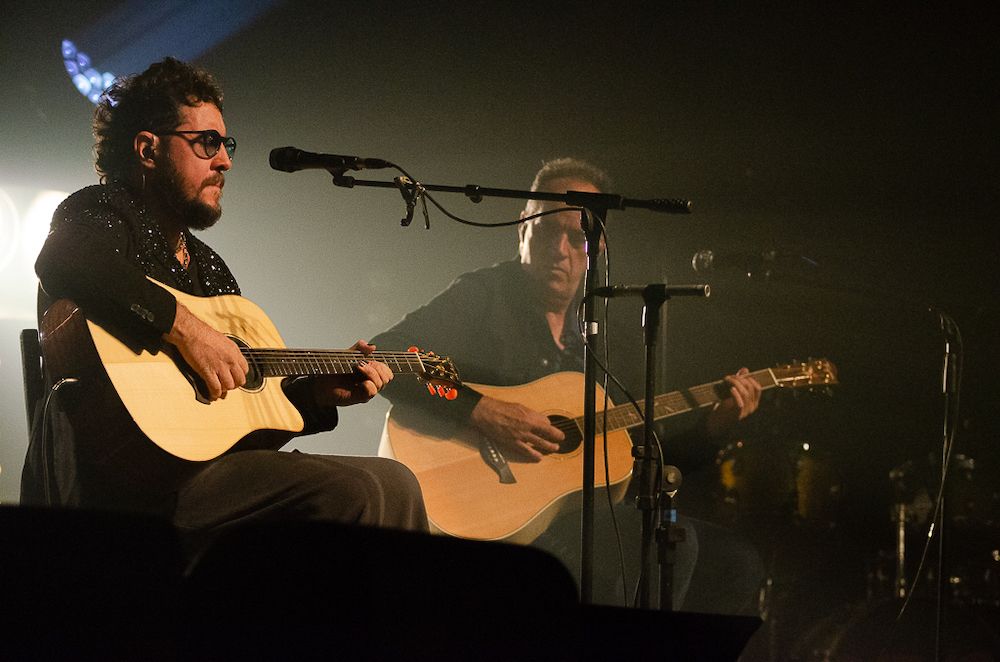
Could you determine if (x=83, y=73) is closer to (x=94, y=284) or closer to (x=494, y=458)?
(x=94, y=284)

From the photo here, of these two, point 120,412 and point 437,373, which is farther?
point 437,373

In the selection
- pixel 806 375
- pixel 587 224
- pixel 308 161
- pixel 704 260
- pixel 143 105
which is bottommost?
pixel 806 375

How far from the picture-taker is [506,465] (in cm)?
374

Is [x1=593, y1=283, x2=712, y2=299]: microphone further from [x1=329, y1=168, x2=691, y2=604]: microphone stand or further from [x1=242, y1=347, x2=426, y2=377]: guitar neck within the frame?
[x1=242, y1=347, x2=426, y2=377]: guitar neck

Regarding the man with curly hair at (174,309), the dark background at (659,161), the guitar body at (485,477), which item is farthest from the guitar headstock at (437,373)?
the dark background at (659,161)

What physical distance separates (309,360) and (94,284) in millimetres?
678

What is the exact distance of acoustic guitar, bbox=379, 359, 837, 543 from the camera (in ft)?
12.0

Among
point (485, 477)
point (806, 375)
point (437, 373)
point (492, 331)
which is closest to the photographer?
point (437, 373)

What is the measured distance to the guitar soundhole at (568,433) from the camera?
381cm

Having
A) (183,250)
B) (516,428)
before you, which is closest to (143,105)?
(183,250)

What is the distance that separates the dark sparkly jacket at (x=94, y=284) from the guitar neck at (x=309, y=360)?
356mm

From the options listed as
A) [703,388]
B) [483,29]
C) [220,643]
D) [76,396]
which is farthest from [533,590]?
[483,29]

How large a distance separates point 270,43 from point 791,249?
2.75 metres

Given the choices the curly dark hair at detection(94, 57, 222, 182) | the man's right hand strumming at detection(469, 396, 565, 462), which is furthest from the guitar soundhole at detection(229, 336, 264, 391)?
the man's right hand strumming at detection(469, 396, 565, 462)
